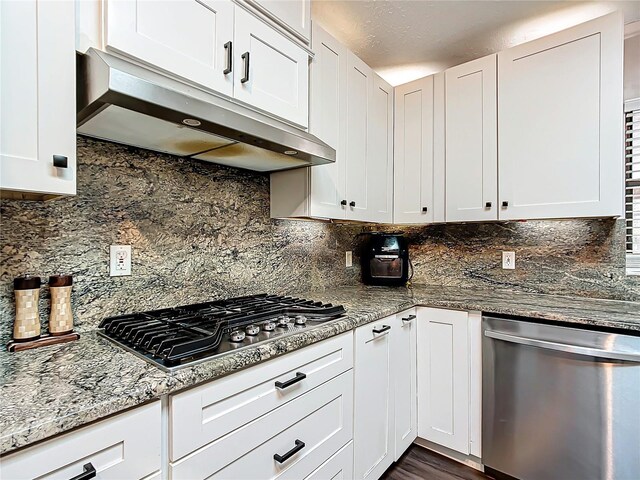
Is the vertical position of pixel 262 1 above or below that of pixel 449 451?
above

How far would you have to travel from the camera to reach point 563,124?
6.13 ft

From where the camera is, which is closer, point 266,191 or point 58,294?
point 58,294

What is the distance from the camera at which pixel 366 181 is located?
7.19 ft

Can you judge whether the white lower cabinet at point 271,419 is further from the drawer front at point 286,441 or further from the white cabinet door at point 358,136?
the white cabinet door at point 358,136

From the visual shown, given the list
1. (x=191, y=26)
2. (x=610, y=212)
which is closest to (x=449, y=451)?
(x=610, y=212)

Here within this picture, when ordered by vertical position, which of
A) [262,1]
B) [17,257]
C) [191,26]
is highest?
[262,1]

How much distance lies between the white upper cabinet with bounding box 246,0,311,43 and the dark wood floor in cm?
231

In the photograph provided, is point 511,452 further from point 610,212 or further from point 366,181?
point 366,181

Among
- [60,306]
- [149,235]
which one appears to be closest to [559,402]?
[149,235]

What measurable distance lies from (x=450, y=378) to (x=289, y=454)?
3.74ft

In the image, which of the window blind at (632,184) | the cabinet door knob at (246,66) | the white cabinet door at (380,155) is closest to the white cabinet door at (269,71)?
the cabinet door knob at (246,66)

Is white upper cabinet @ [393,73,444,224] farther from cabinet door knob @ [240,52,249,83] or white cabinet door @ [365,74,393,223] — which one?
cabinet door knob @ [240,52,249,83]

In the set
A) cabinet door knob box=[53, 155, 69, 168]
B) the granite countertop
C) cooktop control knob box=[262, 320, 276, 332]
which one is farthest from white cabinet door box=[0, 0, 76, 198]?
cooktop control knob box=[262, 320, 276, 332]

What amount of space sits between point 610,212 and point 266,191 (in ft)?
5.90
